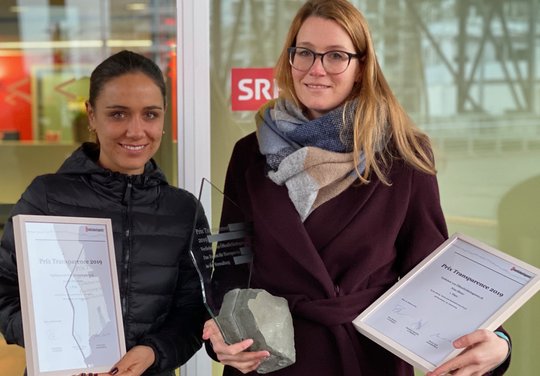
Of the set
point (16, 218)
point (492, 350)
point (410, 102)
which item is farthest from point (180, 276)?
point (410, 102)

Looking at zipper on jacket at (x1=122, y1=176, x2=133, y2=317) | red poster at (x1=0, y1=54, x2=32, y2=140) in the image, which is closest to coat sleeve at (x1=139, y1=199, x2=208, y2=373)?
zipper on jacket at (x1=122, y1=176, x2=133, y2=317)

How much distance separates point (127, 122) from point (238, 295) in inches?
25.6

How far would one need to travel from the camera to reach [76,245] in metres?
2.10

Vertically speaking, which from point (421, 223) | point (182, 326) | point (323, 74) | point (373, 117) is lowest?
point (182, 326)

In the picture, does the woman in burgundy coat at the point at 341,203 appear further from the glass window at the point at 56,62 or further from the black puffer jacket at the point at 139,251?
the glass window at the point at 56,62

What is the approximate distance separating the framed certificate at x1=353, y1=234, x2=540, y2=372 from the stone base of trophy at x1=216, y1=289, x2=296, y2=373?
0.61ft

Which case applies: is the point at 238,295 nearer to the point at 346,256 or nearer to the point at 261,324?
the point at 261,324

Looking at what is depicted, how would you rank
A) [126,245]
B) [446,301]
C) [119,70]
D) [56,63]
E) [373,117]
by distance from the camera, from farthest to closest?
1. [56,63]
2. [119,70]
3. [126,245]
4. [373,117]
5. [446,301]

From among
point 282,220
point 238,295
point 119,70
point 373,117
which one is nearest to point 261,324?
point 238,295

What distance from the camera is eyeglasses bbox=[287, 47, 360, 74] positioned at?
214cm

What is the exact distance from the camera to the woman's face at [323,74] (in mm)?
2141

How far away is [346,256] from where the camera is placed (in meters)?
2.13

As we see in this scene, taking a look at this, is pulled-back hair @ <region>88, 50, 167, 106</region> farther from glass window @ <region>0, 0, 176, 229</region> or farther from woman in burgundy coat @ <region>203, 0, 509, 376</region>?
glass window @ <region>0, 0, 176, 229</region>

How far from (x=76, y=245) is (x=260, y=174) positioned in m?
0.54
